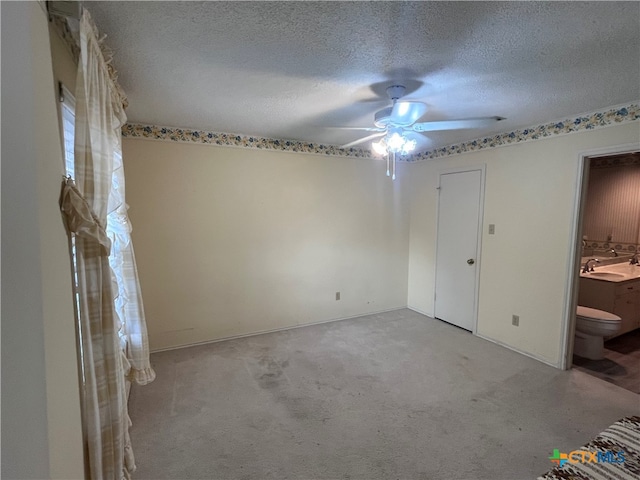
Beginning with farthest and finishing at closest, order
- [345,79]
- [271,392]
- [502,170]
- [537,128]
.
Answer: [502,170], [537,128], [271,392], [345,79]

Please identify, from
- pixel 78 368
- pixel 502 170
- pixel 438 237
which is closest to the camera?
pixel 78 368

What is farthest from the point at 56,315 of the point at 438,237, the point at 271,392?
the point at 438,237

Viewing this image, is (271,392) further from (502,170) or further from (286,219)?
(502,170)

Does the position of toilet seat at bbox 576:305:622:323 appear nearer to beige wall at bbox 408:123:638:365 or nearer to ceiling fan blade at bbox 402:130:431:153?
beige wall at bbox 408:123:638:365

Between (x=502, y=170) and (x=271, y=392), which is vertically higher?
(x=502, y=170)

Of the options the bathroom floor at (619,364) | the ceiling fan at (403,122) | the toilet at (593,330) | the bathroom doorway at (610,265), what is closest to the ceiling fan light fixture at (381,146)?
the ceiling fan at (403,122)

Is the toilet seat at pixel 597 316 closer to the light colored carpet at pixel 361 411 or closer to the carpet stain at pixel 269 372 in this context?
the light colored carpet at pixel 361 411

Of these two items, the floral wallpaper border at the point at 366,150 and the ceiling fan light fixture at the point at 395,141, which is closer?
the ceiling fan light fixture at the point at 395,141

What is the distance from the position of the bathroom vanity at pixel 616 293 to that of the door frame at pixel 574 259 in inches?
40.2

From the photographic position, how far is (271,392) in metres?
2.49

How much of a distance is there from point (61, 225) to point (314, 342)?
2.71 metres

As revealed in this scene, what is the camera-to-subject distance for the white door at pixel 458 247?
3576 millimetres

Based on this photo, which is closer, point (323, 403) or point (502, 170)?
point (323, 403)

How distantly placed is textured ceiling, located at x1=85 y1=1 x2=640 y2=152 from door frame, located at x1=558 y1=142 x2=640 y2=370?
42 cm
